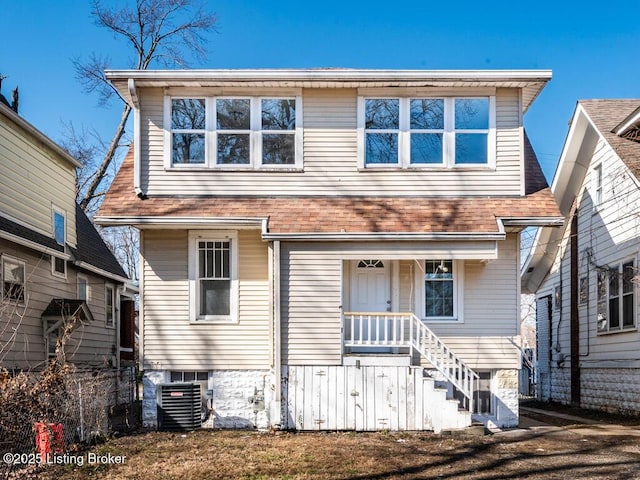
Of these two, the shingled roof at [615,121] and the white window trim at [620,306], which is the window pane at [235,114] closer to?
the shingled roof at [615,121]

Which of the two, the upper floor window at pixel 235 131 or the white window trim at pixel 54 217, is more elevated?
the upper floor window at pixel 235 131

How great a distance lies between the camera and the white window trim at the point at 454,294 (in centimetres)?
1239

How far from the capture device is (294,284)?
39.1ft

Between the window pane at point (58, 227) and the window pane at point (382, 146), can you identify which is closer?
the window pane at point (382, 146)

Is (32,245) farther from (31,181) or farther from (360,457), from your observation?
(360,457)

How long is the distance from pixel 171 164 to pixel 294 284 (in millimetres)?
3452

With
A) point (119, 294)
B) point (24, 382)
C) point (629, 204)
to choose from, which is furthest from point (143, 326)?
point (629, 204)

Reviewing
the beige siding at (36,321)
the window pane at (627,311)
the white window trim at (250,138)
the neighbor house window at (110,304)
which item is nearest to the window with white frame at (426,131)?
the white window trim at (250,138)

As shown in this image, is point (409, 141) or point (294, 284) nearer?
point (294, 284)

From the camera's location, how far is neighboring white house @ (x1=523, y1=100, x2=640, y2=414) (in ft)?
45.0

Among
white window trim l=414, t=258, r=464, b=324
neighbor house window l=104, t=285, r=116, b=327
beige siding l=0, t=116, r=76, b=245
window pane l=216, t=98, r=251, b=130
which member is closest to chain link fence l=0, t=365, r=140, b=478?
beige siding l=0, t=116, r=76, b=245

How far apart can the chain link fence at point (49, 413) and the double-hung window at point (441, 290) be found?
606cm

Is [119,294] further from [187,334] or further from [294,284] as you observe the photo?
[294,284]

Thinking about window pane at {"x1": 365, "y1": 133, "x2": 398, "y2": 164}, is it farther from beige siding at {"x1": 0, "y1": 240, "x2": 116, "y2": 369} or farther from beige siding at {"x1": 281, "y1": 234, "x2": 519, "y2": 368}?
beige siding at {"x1": 0, "y1": 240, "x2": 116, "y2": 369}
